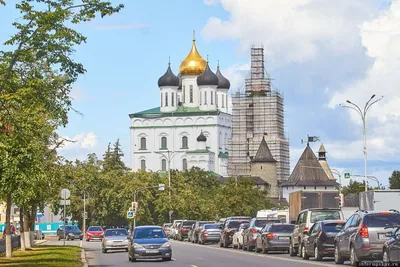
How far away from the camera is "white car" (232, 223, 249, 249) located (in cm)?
5022

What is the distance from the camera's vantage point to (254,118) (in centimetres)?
19512

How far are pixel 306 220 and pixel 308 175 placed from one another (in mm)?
152066

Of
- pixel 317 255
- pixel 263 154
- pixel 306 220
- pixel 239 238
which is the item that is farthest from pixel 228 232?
pixel 263 154

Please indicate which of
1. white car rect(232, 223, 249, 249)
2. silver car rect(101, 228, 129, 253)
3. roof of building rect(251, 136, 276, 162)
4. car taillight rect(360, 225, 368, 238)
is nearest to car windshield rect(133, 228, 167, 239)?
silver car rect(101, 228, 129, 253)

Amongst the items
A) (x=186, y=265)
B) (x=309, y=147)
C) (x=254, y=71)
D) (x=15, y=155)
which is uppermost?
(x=254, y=71)

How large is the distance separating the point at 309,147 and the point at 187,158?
81.6 feet

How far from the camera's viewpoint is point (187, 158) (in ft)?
654

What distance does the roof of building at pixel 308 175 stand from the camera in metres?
187

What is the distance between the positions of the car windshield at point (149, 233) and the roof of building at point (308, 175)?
149303mm

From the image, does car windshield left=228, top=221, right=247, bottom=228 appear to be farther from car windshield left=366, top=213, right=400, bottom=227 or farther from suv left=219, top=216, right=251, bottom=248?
car windshield left=366, top=213, right=400, bottom=227

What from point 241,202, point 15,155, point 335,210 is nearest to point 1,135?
point 15,155

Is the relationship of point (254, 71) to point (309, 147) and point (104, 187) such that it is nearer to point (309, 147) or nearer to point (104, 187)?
point (309, 147)

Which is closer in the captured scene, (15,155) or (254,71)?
(15,155)

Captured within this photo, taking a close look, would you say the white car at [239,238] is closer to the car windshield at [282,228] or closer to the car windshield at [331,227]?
the car windshield at [282,228]
